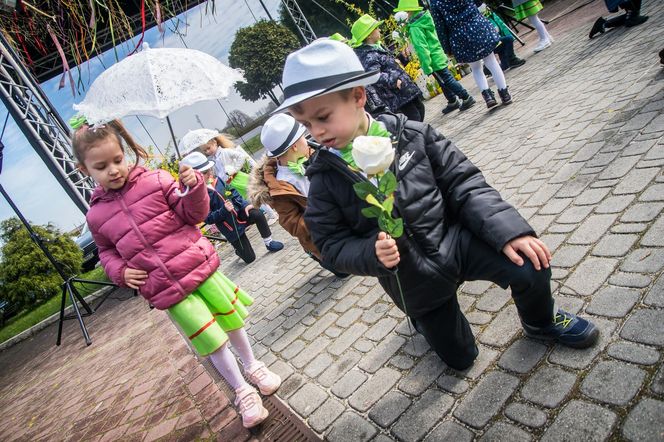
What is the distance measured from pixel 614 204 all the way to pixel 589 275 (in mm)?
773

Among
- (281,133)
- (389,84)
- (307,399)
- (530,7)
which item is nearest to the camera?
(307,399)

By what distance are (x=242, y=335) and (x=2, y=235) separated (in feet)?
45.6

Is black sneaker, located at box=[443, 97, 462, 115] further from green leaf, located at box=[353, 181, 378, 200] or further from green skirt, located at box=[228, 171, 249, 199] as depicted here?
green leaf, located at box=[353, 181, 378, 200]

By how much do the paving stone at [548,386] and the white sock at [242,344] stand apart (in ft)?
5.86

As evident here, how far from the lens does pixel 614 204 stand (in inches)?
108

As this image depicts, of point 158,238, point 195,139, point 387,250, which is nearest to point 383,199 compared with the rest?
point 387,250

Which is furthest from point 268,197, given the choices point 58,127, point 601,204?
point 58,127

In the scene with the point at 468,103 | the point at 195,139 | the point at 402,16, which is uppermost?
the point at 402,16

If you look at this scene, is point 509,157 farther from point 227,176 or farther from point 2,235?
point 2,235

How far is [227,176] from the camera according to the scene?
5.93m

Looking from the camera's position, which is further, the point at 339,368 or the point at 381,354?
the point at 339,368

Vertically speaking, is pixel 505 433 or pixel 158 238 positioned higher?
pixel 158 238

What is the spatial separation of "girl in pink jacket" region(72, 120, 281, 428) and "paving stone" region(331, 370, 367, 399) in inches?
19.8

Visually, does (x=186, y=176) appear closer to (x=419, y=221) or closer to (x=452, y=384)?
(x=419, y=221)
